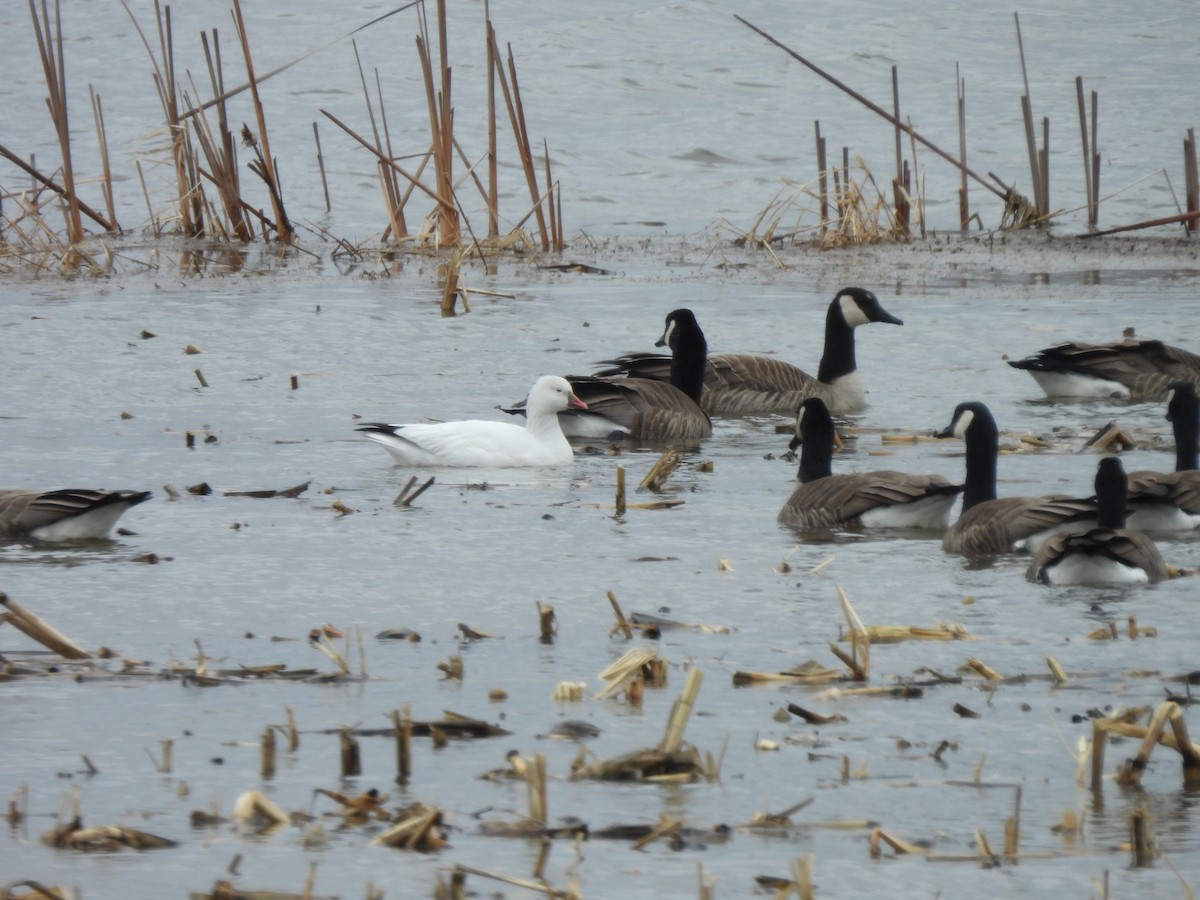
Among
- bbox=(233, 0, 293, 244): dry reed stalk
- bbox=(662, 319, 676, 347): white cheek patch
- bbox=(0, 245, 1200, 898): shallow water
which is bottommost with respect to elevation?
bbox=(0, 245, 1200, 898): shallow water

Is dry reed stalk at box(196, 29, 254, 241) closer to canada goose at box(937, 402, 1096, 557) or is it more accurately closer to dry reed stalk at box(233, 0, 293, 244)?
dry reed stalk at box(233, 0, 293, 244)

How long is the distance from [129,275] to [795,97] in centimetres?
1807

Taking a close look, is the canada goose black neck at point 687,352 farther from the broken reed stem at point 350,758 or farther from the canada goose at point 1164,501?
the broken reed stem at point 350,758

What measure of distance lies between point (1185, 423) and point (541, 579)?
3675 millimetres

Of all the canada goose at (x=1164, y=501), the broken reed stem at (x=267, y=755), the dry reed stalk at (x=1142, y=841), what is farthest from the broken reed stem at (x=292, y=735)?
the canada goose at (x=1164, y=501)

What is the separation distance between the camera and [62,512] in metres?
8.16

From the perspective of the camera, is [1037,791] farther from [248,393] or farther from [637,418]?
[248,393]

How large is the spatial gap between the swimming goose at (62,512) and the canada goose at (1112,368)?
21.4 ft

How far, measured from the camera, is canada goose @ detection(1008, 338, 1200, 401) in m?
12.5

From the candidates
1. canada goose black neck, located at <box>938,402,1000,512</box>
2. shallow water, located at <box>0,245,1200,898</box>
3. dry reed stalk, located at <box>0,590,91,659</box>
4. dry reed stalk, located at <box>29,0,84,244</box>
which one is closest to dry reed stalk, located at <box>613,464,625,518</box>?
shallow water, located at <box>0,245,1200,898</box>

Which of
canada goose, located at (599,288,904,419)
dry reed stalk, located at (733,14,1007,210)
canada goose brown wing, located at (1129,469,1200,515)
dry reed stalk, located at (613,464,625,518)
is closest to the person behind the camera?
canada goose brown wing, located at (1129,469,1200,515)

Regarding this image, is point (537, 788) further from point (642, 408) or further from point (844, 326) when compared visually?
point (844, 326)

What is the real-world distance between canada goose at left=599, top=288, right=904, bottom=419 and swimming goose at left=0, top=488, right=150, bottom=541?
5284 mm

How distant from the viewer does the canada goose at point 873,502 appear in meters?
8.61
